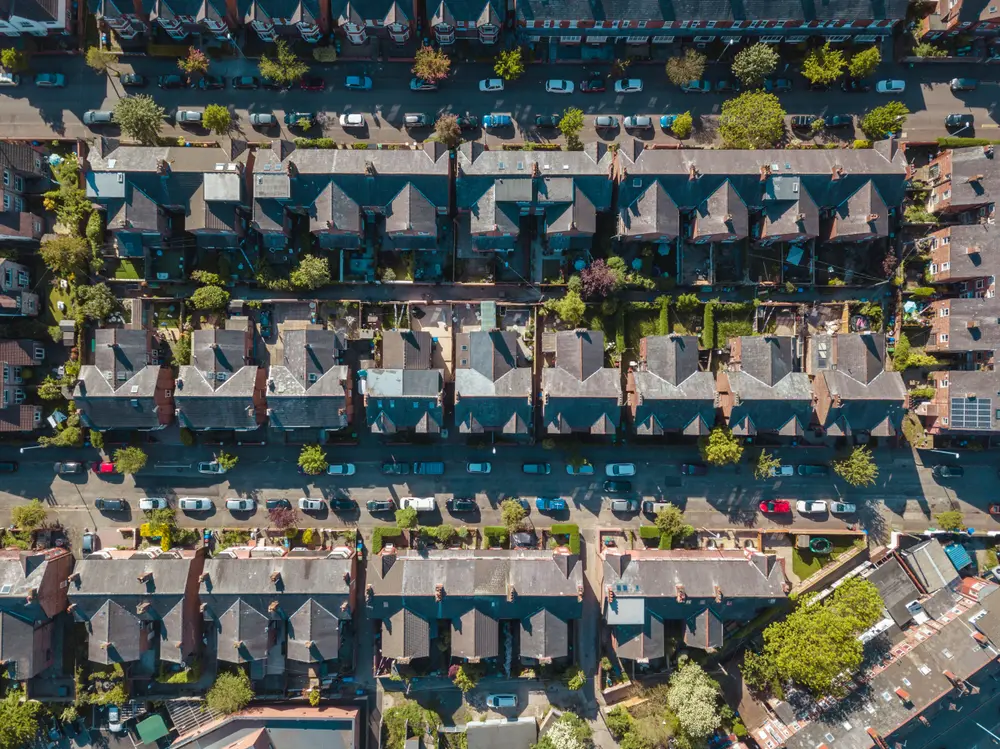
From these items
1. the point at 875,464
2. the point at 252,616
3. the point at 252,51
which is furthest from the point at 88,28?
the point at 875,464

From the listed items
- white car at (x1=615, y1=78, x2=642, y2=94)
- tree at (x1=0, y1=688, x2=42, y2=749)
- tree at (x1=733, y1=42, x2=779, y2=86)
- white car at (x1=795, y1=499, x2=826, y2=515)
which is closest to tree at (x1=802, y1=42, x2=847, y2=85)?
tree at (x1=733, y1=42, x2=779, y2=86)

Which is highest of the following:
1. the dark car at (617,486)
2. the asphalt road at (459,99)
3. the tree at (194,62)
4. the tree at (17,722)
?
the tree at (194,62)

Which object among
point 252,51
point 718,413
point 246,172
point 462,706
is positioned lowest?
point 462,706

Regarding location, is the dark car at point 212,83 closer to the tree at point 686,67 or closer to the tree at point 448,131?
the tree at point 448,131

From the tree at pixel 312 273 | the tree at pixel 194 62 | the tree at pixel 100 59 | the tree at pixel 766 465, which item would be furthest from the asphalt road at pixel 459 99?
the tree at pixel 766 465

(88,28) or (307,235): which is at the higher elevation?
(88,28)

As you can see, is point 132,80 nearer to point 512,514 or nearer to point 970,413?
point 512,514

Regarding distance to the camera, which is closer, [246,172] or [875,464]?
[246,172]

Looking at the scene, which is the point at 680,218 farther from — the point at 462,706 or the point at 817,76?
the point at 462,706
